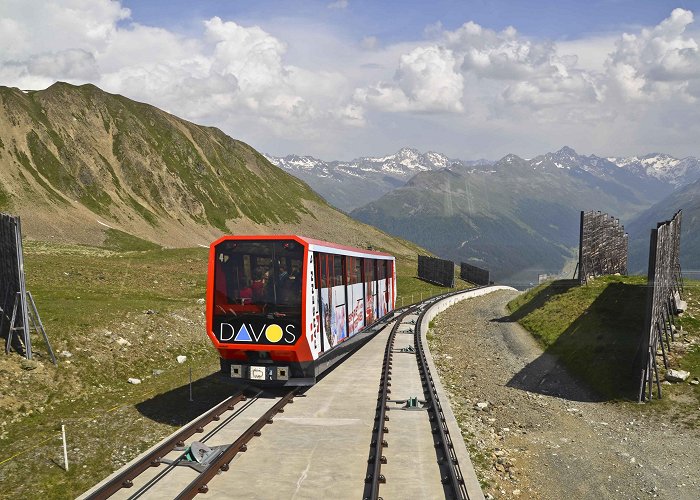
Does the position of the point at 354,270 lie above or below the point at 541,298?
above

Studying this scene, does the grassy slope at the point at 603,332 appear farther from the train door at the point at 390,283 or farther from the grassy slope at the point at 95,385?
the grassy slope at the point at 95,385

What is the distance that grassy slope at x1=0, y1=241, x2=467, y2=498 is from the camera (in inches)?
550

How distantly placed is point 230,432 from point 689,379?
18.3 metres

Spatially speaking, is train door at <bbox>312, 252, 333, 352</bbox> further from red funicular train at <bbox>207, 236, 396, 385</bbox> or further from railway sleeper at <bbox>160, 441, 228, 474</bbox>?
railway sleeper at <bbox>160, 441, 228, 474</bbox>

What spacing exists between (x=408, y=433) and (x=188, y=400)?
831cm

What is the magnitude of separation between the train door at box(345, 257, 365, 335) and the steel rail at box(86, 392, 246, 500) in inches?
337

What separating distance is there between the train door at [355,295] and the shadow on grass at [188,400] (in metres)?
5.48

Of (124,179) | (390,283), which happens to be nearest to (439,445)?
(390,283)

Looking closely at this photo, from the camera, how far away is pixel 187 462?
1215 centimetres

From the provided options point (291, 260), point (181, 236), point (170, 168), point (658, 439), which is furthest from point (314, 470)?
point (170, 168)

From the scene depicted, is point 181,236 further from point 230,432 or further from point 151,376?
point 230,432

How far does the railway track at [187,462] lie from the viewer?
1080 cm

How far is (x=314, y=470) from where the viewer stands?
1225cm

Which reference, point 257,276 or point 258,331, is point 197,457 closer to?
point 258,331
